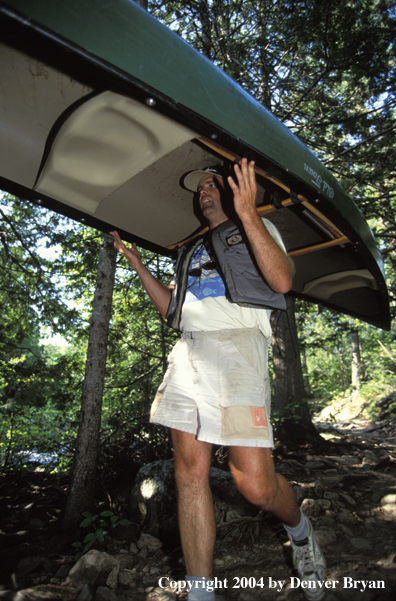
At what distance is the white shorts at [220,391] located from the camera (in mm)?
1701

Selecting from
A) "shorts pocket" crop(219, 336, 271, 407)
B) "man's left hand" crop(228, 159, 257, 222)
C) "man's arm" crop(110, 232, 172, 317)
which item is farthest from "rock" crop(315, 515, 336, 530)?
"man's left hand" crop(228, 159, 257, 222)

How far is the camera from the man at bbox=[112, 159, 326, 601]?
168cm

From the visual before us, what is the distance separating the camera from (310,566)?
6.01ft

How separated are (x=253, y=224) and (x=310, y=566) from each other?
187cm

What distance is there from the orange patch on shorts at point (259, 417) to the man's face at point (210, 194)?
4.25 feet

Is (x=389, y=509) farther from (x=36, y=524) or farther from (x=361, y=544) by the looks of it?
(x=36, y=524)

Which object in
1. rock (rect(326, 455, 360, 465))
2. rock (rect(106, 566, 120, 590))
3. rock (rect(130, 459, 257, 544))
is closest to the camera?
rock (rect(106, 566, 120, 590))

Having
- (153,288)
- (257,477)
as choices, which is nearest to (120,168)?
(153,288)

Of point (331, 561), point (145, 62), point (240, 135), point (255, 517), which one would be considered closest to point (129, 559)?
point (255, 517)

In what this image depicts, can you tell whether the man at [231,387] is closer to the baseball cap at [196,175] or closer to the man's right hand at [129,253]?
the baseball cap at [196,175]

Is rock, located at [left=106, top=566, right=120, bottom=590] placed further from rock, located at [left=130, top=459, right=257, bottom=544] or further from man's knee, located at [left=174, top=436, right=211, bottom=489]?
man's knee, located at [left=174, top=436, right=211, bottom=489]

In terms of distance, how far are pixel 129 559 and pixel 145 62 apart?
3059mm

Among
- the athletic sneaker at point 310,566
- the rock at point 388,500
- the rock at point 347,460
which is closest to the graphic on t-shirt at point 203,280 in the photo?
the athletic sneaker at point 310,566

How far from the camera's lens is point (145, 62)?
1360 millimetres
